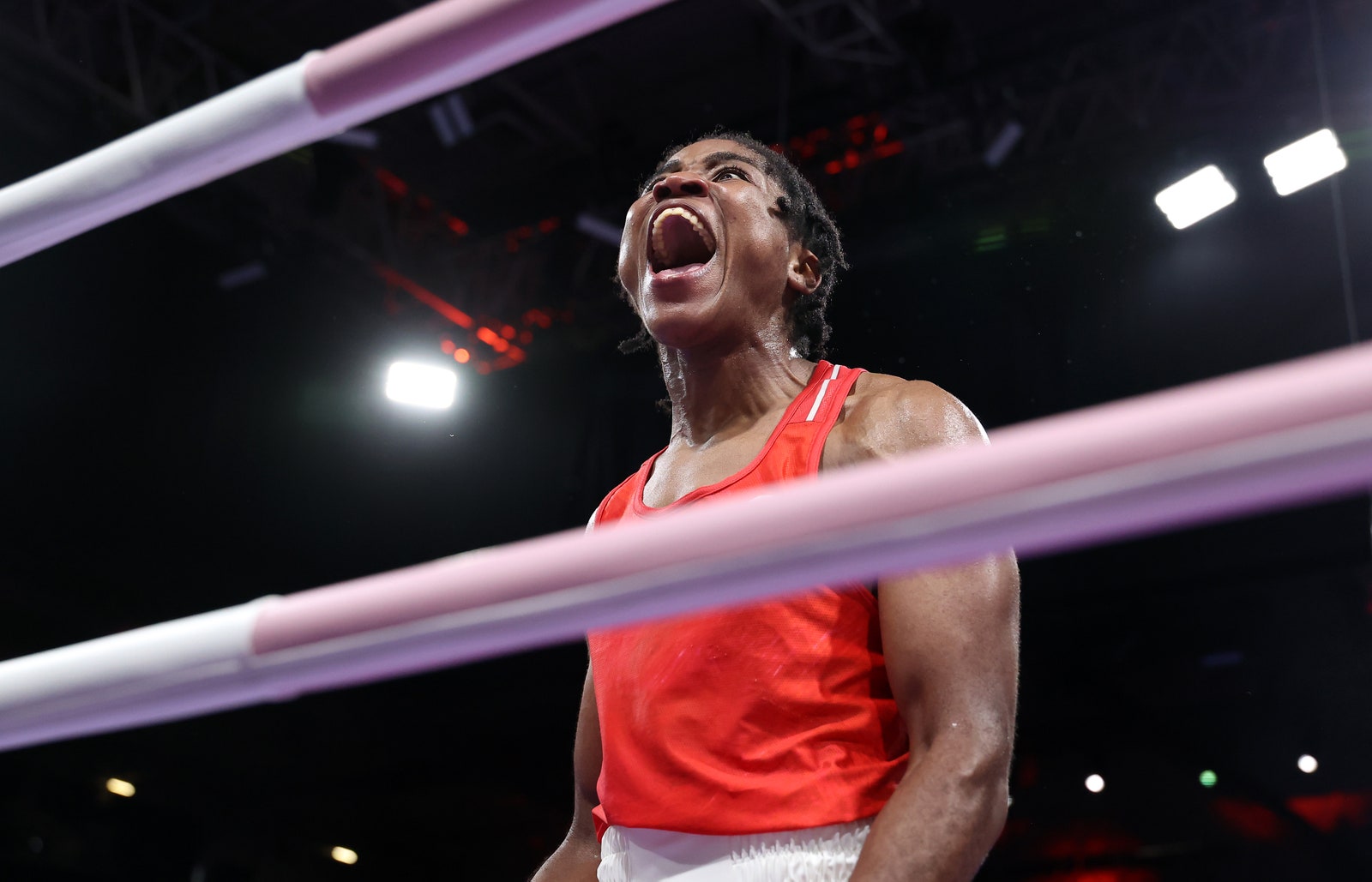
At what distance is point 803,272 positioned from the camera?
55.7 inches

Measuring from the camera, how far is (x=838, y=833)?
853 mm

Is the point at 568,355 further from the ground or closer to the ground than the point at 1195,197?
further from the ground

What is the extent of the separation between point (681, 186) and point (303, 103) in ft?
2.31

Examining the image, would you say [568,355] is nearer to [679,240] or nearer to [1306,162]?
[1306,162]

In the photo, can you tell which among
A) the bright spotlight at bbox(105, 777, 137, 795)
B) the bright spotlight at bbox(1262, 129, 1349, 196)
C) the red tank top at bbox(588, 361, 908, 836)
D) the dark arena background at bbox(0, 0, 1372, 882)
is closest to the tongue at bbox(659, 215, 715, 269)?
the red tank top at bbox(588, 361, 908, 836)

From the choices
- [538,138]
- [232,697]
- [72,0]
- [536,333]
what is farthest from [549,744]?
[232,697]

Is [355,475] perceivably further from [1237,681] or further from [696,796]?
[696,796]

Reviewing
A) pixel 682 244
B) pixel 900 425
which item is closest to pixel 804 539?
pixel 900 425

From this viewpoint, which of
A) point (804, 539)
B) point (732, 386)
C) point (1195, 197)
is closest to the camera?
Answer: point (804, 539)

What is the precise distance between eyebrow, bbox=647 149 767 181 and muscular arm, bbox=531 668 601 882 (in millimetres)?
641

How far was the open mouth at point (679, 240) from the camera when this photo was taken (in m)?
1.31

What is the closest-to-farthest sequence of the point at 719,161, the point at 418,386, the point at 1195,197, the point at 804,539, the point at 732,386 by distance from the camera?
the point at 804,539, the point at 732,386, the point at 719,161, the point at 1195,197, the point at 418,386

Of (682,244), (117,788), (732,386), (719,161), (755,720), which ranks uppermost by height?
(117,788)

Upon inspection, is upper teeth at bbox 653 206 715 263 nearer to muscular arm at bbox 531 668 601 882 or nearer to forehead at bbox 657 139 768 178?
forehead at bbox 657 139 768 178
